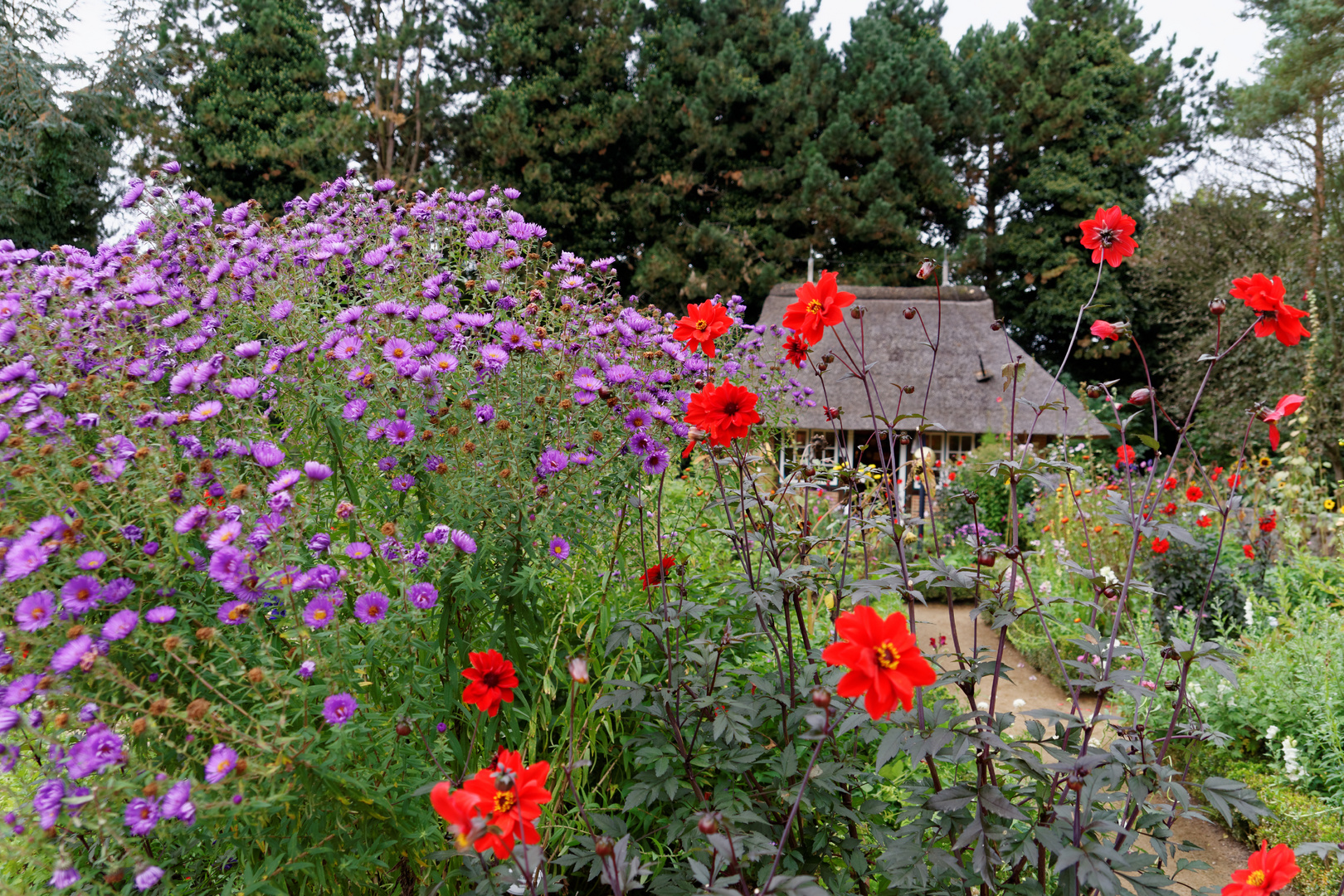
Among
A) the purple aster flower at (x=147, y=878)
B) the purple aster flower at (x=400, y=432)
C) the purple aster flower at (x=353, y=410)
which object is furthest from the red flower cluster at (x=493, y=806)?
the purple aster flower at (x=353, y=410)

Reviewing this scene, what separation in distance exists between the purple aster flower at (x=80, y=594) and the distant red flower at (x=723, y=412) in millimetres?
1054

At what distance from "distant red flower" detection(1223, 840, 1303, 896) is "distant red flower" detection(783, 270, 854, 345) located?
111 cm

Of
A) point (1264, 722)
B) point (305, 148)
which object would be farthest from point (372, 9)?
point (1264, 722)

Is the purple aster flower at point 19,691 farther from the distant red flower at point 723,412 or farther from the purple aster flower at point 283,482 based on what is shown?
the distant red flower at point 723,412

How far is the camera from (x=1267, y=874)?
3.74 ft

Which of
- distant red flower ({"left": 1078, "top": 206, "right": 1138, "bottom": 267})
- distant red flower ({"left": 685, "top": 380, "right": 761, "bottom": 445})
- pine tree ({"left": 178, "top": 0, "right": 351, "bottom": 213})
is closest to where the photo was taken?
distant red flower ({"left": 685, "top": 380, "right": 761, "bottom": 445})

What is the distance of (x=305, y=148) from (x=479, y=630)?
43.8 feet

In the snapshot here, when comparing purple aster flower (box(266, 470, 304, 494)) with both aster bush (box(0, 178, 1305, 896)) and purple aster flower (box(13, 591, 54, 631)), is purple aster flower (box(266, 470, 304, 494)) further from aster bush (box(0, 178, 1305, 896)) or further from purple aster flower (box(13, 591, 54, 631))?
purple aster flower (box(13, 591, 54, 631))

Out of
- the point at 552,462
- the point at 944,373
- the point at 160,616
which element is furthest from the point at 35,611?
the point at 944,373

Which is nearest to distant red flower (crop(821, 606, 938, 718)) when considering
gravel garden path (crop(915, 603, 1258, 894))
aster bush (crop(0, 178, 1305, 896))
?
aster bush (crop(0, 178, 1305, 896))

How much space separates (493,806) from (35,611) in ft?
2.67

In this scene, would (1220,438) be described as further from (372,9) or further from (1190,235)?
(372,9)

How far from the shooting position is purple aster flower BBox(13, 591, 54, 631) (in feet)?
3.66

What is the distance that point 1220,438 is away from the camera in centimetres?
1208
